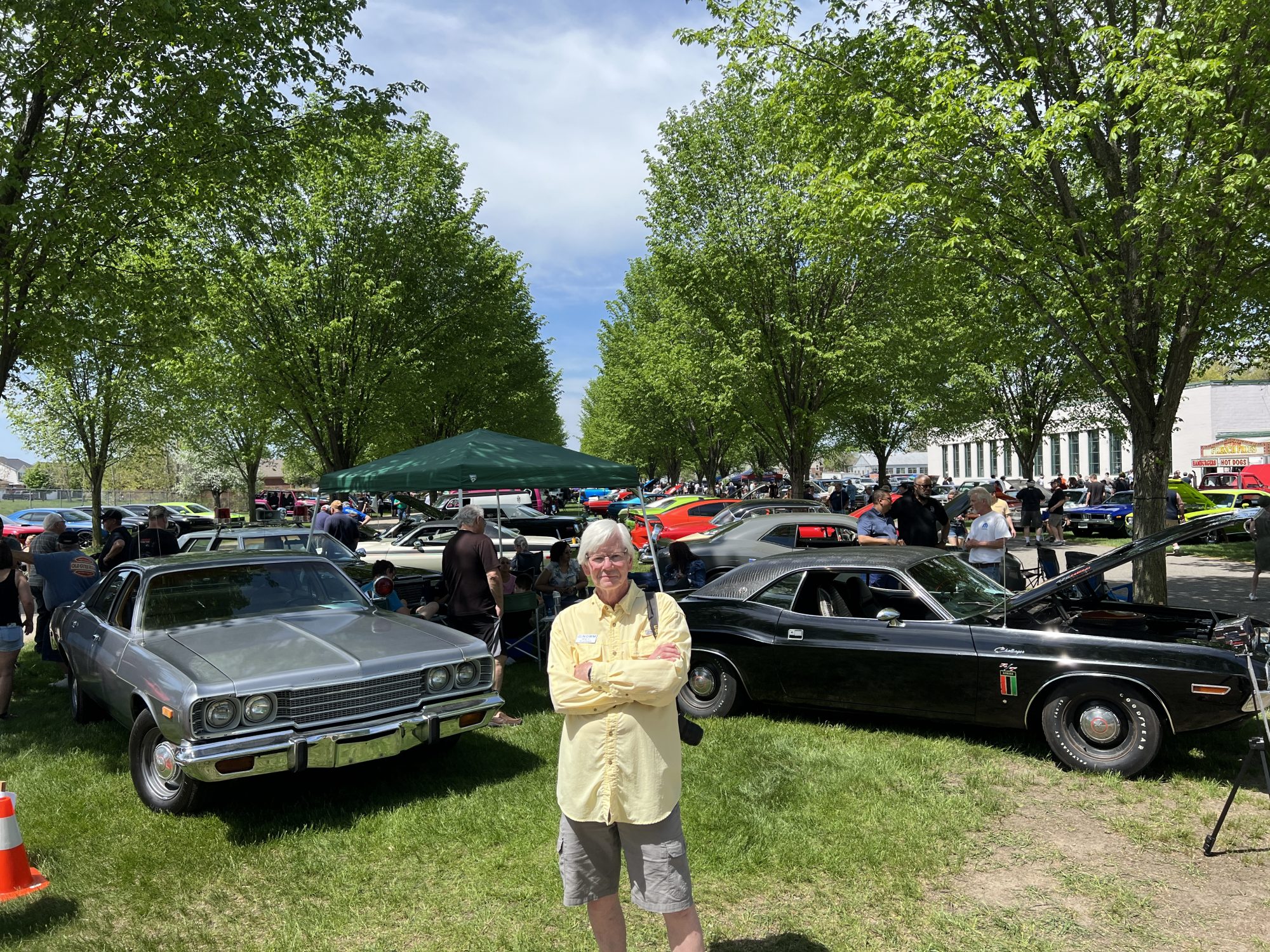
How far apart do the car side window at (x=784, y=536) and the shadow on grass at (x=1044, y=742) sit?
7.06 m

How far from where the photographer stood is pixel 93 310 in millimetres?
11141

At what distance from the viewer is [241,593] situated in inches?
247

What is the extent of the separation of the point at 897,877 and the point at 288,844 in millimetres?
3190

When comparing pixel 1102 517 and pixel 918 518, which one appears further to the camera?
pixel 1102 517

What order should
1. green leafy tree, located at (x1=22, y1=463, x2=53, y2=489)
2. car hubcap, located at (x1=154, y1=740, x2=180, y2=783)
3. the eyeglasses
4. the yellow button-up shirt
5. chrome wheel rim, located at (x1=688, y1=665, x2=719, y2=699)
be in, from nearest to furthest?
the yellow button-up shirt, the eyeglasses, car hubcap, located at (x1=154, y1=740, x2=180, y2=783), chrome wheel rim, located at (x1=688, y1=665, x2=719, y2=699), green leafy tree, located at (x1=22, y1=463, x2=53, y2=489)

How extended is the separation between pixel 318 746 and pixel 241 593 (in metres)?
1.92

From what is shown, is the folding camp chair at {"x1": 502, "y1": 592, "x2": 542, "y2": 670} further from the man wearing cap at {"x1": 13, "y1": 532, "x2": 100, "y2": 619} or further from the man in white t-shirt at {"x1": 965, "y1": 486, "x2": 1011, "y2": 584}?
the man in white t-shirt at {"x1": 965, "y1": 486, "x2": 1011, "y2": 584}

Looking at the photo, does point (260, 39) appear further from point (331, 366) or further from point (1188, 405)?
point (1188, 405)

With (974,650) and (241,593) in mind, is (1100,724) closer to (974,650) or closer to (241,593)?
(974,650)

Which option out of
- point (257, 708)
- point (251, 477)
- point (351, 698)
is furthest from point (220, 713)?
point (251, 477)

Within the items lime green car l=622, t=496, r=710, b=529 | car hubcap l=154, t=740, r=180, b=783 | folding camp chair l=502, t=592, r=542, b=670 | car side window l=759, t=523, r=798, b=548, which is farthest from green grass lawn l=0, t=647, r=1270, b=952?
lime green car l=622, t=496, r=710, b=529

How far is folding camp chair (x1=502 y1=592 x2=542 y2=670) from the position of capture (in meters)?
9.38

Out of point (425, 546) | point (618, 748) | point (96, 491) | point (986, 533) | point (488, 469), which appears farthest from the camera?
point (96, 491)

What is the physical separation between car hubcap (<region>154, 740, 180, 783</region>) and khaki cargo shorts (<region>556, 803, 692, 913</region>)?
3174 millimetres
